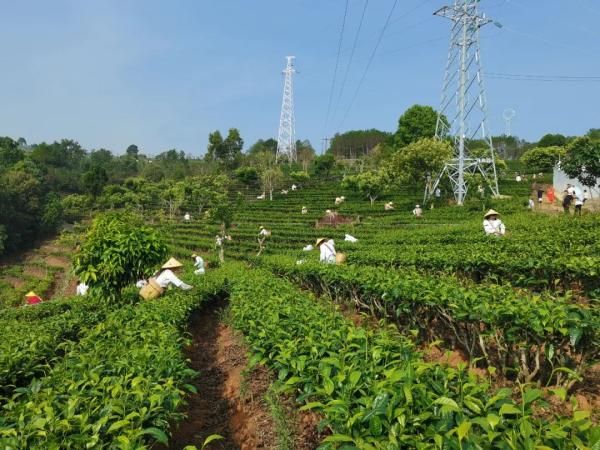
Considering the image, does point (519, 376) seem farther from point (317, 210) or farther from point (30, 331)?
point (317, 210)

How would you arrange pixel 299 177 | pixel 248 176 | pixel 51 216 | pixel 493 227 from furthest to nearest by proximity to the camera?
pixel 248 176 < pixel 299 177 < pixel 51 216 < pixel 493 227

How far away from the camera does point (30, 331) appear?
6.10 meters

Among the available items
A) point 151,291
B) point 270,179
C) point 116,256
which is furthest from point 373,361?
point 270,179

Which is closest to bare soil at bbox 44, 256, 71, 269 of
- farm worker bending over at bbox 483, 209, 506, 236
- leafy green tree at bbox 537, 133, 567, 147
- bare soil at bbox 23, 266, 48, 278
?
bare soil at bbox 23, 266, 48, 278

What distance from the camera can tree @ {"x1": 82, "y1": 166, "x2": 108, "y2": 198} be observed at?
57.3m

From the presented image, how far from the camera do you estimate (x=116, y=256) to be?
7.90 metres

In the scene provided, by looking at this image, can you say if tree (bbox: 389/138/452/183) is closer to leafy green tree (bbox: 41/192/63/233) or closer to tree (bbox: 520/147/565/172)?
tree (bbox: 520/147/565/172)

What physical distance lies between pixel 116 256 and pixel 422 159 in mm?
27651

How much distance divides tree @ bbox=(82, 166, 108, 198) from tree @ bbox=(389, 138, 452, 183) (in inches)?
1602

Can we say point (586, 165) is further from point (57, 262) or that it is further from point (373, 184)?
point (57, 262)

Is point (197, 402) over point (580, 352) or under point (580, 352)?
under

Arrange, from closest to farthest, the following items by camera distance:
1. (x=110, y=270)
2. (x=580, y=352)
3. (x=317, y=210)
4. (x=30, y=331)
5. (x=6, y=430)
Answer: (x=6, y=430), (x=580, y=352), (x=30, y=331), (x=110, y=270), (x=317, y=210)

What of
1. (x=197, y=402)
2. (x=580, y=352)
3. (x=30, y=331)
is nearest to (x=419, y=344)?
(x=580, y=352)

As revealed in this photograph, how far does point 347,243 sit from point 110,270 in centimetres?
1080
